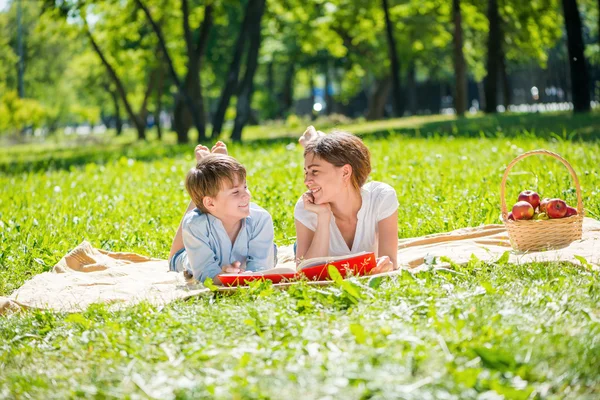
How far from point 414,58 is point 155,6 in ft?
45.0

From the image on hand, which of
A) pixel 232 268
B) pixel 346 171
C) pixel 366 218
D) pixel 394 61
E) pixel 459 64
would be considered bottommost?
pixel 232 268

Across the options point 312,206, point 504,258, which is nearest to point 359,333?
point 504,258

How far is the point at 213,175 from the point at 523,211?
212cm

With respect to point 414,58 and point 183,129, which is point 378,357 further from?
point 414,58

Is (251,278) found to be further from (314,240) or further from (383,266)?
(383,266)

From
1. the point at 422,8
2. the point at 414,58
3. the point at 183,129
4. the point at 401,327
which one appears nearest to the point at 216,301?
the point at 401,327

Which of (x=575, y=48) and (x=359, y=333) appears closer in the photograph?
(x=359, y=333)

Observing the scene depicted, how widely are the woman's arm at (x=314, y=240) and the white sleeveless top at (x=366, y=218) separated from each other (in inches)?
2.3

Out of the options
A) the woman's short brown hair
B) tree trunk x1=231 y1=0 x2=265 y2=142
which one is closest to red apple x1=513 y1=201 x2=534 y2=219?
the woman's short brown hair

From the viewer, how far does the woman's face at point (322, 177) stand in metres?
5.63

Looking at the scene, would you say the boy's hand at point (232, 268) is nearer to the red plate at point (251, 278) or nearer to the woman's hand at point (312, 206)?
the red plate at point (251, 278)

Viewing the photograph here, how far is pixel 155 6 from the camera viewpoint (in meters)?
27.6

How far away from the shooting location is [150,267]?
6.57m

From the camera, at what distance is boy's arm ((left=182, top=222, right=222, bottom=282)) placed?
219 inches
